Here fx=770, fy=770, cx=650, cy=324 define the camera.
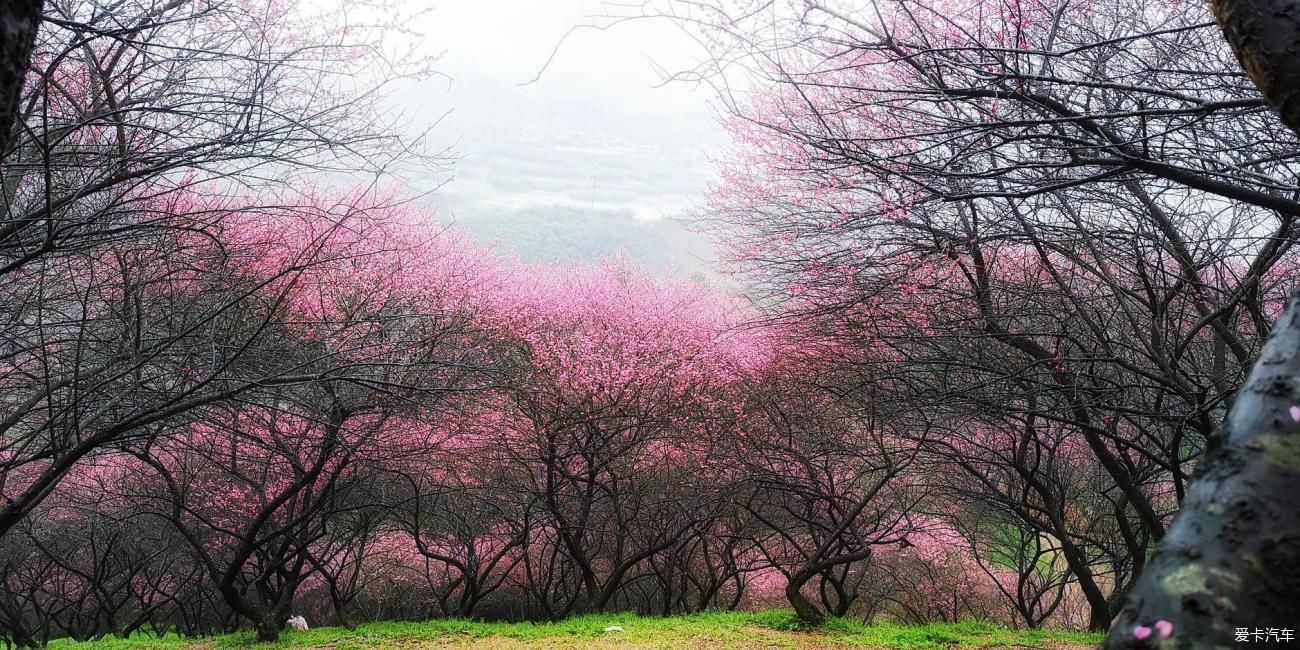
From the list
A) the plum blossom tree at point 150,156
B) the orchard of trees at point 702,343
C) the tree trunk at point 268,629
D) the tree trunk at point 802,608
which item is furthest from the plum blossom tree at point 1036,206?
the tree trunk at point 268,629

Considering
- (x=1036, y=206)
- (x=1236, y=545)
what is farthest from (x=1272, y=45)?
(x=1036, y=206)

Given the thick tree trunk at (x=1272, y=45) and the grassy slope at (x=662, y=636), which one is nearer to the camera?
the thick tree trunk at (x=1272, y=45)

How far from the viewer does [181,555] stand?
13.2 m

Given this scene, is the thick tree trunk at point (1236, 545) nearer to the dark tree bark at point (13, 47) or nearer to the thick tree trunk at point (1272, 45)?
the thick tree trunk at point (1272, 45)

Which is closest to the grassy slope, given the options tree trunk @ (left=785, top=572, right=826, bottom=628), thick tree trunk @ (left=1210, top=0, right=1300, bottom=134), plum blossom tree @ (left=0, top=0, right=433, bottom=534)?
tree trunk @ (left=785, top=572, right=826, bottom=628)

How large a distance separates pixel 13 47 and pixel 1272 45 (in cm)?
218

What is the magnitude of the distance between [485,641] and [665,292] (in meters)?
8.78

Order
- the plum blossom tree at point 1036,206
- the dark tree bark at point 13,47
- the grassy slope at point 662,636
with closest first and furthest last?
the dark tree bark at point 13,47, the plum blossom tree at point 1036,206, the grassy slope at point 662,636

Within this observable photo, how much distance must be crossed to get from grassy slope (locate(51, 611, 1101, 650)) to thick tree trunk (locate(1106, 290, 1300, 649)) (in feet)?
24.7

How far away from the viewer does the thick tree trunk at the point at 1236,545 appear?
27.3 inches

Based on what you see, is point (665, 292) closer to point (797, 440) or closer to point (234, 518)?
point (797, 440)

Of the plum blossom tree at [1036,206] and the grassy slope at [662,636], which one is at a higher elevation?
the plum blossom tree at [1036,206]

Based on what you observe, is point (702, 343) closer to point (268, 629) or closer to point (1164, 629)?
point (268, 629)

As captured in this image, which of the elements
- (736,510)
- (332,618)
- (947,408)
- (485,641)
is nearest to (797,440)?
(736,510)
